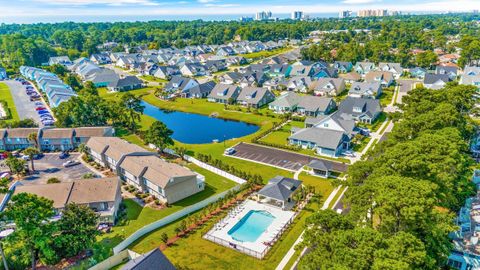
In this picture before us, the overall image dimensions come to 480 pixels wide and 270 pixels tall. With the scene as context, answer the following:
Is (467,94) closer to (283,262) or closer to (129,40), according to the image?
(283,262)

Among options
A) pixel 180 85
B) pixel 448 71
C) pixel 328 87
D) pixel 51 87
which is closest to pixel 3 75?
pixel 51 87

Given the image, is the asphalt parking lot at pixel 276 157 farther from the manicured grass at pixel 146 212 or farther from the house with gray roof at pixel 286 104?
the house with gray roof at pixel 286 104

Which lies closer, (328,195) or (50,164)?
(328,195)

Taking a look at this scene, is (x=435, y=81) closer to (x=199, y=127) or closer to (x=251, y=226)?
(x=199, y=127)

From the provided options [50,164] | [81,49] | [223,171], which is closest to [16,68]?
[81,49]

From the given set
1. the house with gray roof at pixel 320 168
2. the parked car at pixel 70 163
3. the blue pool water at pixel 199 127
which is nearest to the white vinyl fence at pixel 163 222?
the house with gray roof at pixel 320 168

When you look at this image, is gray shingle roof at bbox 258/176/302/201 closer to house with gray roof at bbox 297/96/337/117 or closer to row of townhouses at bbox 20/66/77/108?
house with gray roof at bbox 297/96/337/117

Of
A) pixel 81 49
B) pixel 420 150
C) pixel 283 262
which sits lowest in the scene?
pixel 283 262
